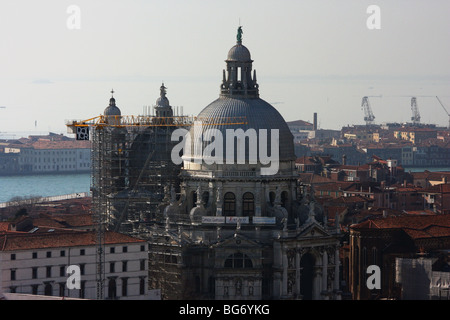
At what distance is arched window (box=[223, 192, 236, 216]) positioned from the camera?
62.8 meters

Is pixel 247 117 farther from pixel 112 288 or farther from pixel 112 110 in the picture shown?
pixel 112 110

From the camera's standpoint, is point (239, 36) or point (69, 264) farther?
point (239, 36)

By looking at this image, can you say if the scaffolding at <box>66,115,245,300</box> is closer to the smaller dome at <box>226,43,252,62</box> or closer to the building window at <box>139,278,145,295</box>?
the smaller dome at <box>226,43,252,62</box>

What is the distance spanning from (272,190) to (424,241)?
8194 mm

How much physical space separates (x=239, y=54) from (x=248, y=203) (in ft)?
20.3

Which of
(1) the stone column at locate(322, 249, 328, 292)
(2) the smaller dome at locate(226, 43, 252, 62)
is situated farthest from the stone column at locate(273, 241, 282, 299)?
(2) the smaller dome at locate(226, 43, 252, 62)

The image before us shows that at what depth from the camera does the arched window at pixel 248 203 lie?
206 feet

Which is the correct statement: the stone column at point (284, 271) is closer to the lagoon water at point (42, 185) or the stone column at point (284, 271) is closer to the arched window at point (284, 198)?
the arched window at point (284, 198)

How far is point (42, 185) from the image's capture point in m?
162

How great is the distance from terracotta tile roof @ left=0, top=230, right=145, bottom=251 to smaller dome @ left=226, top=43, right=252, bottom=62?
9254 millimetres

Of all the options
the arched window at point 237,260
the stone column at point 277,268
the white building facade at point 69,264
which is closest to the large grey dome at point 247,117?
the stone column at point 277,268

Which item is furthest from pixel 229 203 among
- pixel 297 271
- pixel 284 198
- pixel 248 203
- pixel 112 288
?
pixel 112 288
